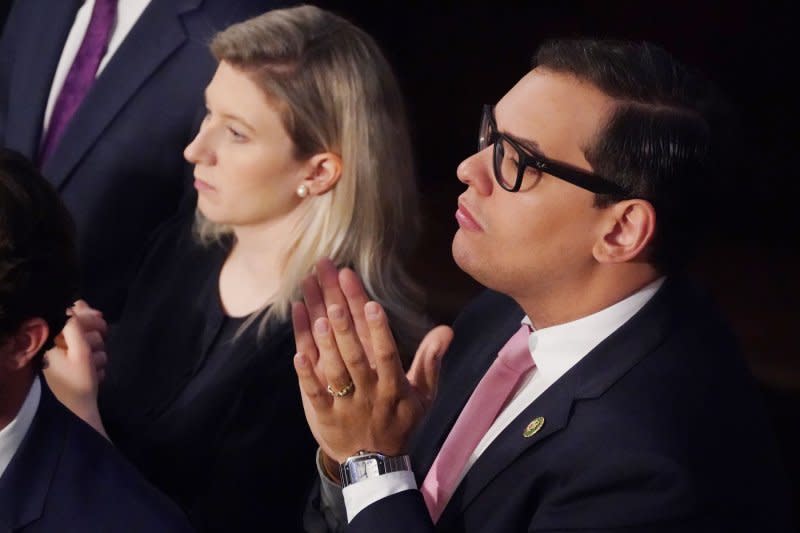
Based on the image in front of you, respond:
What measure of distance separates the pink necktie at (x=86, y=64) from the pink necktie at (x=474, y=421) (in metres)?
1.18

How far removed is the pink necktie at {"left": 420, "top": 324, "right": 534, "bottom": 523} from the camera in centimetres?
178

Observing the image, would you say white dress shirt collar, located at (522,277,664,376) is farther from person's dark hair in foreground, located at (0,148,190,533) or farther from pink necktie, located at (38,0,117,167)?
pink necktie, located at (38,0,117,167)

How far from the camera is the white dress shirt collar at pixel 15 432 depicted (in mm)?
1660

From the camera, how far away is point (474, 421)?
1.81m

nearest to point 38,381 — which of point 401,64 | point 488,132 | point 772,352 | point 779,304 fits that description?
point 488,132

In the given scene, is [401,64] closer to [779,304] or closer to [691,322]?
[779,304]

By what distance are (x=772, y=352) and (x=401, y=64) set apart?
1771 mm

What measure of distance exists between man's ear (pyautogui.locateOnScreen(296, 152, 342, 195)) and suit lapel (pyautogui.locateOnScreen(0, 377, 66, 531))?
2.22ft

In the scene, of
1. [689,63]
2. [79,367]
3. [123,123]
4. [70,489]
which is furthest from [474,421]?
[689,63]

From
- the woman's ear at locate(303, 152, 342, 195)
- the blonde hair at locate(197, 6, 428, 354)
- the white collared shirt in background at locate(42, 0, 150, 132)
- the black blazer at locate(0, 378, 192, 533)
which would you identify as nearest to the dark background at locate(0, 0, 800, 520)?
the white collared shirt in background at locate(42, 0, 150, 132)

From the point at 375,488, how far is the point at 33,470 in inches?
16.8

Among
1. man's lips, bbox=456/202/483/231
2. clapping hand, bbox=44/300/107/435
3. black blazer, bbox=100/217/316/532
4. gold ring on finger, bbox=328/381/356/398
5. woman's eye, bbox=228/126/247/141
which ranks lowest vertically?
black blazer, bbox=100/217/316/532

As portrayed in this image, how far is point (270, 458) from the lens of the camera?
215 centimetres

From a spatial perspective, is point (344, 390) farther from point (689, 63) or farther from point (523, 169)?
point (689, 63)
